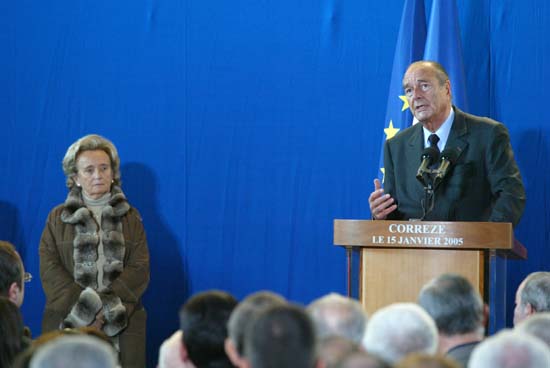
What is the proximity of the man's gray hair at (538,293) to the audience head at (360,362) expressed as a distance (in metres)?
2.29

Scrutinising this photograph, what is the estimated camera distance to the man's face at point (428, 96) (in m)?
4.85

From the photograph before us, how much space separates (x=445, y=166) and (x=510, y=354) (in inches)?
88.6

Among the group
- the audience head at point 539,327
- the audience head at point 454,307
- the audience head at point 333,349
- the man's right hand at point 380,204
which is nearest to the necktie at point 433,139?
the man's right hand at point 380,204

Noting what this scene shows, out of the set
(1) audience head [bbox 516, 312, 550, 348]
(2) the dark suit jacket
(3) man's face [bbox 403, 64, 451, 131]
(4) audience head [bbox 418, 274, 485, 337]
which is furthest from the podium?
(3) man's face [bbox 403, 64, 451, 131]

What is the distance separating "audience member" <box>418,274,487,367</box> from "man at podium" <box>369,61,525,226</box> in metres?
1.15

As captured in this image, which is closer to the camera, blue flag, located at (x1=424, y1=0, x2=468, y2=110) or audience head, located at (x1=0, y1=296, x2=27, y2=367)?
audience head, located at (x1=0, y1=296, x2=27, y2=367)

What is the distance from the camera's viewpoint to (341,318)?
273cm

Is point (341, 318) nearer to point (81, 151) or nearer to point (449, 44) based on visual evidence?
point (81, 151)

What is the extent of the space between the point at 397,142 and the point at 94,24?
8.83 ft

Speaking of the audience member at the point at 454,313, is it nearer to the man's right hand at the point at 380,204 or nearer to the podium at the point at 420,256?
the podium at the point at 420,256

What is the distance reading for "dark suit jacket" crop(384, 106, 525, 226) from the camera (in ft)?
15.2

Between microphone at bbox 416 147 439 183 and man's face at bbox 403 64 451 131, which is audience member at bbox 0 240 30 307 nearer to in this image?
microphone at bbox 416 147 439 183

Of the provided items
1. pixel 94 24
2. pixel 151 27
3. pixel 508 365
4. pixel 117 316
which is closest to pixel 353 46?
pixel 151 27

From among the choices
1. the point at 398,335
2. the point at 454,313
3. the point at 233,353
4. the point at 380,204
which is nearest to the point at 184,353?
the point at 233,353
